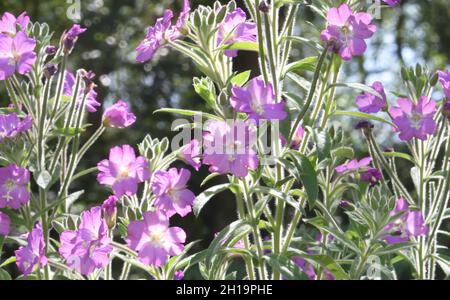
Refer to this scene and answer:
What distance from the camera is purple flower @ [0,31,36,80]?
6.19 ft

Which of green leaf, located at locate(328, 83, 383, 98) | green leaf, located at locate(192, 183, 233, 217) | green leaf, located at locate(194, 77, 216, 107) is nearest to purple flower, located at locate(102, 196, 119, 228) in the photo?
green leaf, located at locate(192, 183, 233, 217)

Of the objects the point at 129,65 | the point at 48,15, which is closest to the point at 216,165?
the point at 129,65

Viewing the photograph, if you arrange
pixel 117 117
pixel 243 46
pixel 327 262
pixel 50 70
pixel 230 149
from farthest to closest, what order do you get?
1. pixel 117 117
2. pixel 50 70
3. pixel 243 46
4. pixel 327 262
5. pixel 230 149

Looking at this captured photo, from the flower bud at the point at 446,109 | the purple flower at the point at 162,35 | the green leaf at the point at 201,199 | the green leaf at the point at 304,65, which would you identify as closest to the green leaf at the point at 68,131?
the purple flower at the point at 162,35

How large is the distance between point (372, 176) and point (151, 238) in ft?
2.00

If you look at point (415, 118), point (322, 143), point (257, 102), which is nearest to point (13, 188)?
point (257, 102)

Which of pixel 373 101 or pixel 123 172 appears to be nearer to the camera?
pixel 123 172

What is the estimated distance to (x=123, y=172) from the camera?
1.83 metres

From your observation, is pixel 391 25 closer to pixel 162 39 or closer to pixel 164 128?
pixel 164 128

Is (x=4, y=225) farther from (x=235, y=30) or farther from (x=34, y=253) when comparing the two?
(x=235, y=30)

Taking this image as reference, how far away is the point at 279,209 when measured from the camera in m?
1.85

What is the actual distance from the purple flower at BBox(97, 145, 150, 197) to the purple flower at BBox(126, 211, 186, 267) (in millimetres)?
80

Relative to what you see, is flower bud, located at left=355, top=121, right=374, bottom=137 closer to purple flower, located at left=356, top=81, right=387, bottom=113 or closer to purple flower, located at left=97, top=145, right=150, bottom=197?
purple flower, located at left=356, top=81, right=387, bottom=113
